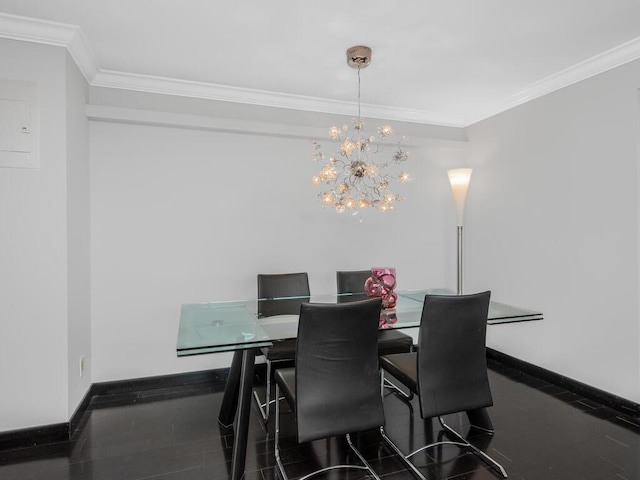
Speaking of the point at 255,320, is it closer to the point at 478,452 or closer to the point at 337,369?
the point at 337,369

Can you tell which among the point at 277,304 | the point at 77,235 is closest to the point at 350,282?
the point at 277,304

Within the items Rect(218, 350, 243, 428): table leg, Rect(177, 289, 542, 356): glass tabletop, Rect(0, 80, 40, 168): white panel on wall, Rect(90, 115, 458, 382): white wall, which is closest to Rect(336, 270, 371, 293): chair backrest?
Rect(177, 289, 542, 356): glass tabletop

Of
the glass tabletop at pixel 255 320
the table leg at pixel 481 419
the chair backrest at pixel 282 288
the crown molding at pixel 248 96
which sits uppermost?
the crown molding at pixel 248 96

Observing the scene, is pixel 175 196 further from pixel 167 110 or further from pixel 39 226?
pixel 39 226

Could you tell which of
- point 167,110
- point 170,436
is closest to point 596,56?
point 167,110

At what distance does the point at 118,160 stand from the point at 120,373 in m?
1.67

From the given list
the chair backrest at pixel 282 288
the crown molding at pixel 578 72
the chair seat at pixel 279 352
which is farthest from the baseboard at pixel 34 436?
the crown molding at pixel 578 72

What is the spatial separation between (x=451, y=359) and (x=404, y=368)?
0.33 metres

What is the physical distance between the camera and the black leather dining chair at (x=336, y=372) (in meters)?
1.77

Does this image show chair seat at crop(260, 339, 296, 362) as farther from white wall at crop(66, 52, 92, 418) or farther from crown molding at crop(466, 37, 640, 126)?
crown molding at crop(466, 37, 640, 126)

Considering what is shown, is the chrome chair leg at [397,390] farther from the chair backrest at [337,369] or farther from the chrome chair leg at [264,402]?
the chair backrest at [337,369]

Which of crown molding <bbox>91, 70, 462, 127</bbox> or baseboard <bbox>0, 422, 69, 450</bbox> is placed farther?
crown molding <bbox>91, 70, 462, 127</bbox>

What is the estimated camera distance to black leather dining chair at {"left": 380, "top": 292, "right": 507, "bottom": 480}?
197 cm

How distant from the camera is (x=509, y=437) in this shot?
2.32 metres
